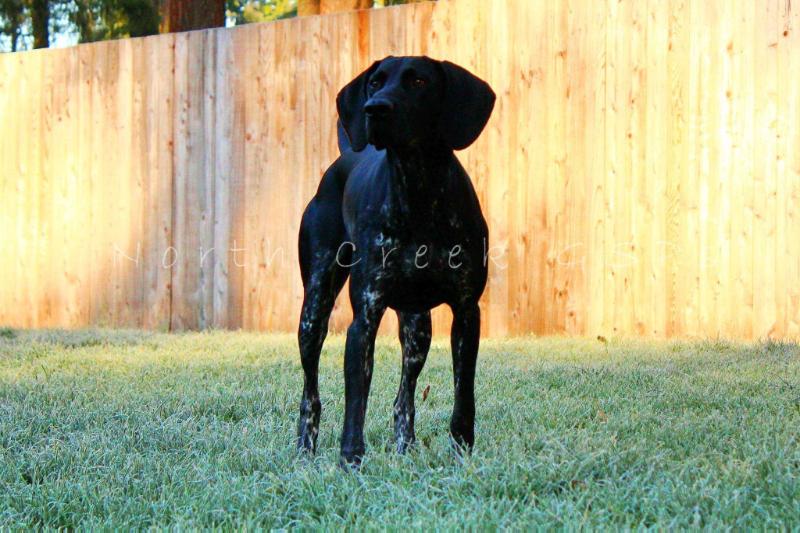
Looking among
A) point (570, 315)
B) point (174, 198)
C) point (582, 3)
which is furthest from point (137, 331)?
point (582, 3)

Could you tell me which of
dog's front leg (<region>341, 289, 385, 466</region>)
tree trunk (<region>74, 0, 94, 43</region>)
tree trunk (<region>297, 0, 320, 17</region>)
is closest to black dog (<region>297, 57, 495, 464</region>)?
dog's front leg (<region>341, 289, 385, 466</region>)

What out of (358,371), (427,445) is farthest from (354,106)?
(427,445)

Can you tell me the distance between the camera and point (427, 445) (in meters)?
4.08

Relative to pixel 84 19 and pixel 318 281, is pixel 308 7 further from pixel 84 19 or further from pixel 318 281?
pixel 318 281

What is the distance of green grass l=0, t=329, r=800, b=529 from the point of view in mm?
2852

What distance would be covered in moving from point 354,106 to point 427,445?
1.42 meters

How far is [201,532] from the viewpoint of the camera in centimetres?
270

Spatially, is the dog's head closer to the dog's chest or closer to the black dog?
the black dog

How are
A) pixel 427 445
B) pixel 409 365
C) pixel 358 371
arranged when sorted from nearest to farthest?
pixel 358 371, pixel 427 445, pixel 409 365

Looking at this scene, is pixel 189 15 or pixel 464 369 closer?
pixel 464 369

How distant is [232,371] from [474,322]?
2967 mm

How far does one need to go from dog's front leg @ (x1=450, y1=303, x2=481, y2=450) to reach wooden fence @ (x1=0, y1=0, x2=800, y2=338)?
4175mm

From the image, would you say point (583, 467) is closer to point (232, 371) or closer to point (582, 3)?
point (232, 371)

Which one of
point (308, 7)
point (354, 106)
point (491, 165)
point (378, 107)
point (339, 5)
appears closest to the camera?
point (378, 107)
